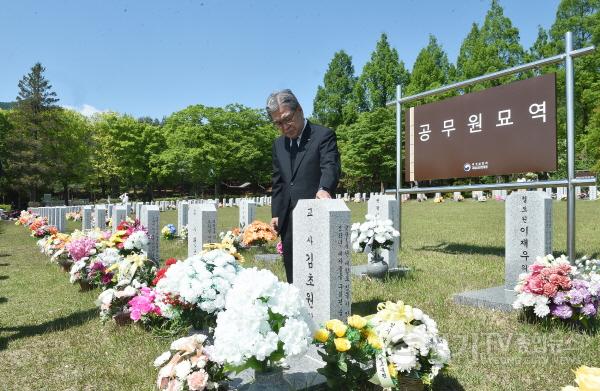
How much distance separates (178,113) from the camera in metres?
52.9

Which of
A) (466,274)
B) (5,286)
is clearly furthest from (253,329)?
(5,286)

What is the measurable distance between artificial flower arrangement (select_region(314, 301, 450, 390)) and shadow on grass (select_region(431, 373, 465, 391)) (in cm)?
33

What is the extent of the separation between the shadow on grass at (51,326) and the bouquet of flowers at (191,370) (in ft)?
9.87

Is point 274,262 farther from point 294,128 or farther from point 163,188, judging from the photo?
point 163,188

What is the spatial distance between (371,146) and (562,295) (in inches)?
1517

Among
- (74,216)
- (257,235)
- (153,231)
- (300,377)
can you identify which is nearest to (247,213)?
(257,235)

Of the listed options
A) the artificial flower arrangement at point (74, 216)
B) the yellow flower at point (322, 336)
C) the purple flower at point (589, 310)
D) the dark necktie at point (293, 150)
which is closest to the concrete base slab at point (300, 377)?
the yellow flower at point (322, 336)

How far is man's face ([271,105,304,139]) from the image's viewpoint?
4.23 meters

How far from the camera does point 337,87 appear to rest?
46.8m

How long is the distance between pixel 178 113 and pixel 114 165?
371 inches

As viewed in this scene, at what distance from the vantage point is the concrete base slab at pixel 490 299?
535cm

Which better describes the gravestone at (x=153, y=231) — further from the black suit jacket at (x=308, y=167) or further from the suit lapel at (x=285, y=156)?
the suit lapel at (x=285, y=156)

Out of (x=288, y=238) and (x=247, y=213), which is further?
(x=247, y=213)

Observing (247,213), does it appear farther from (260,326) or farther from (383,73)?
(383,73)
